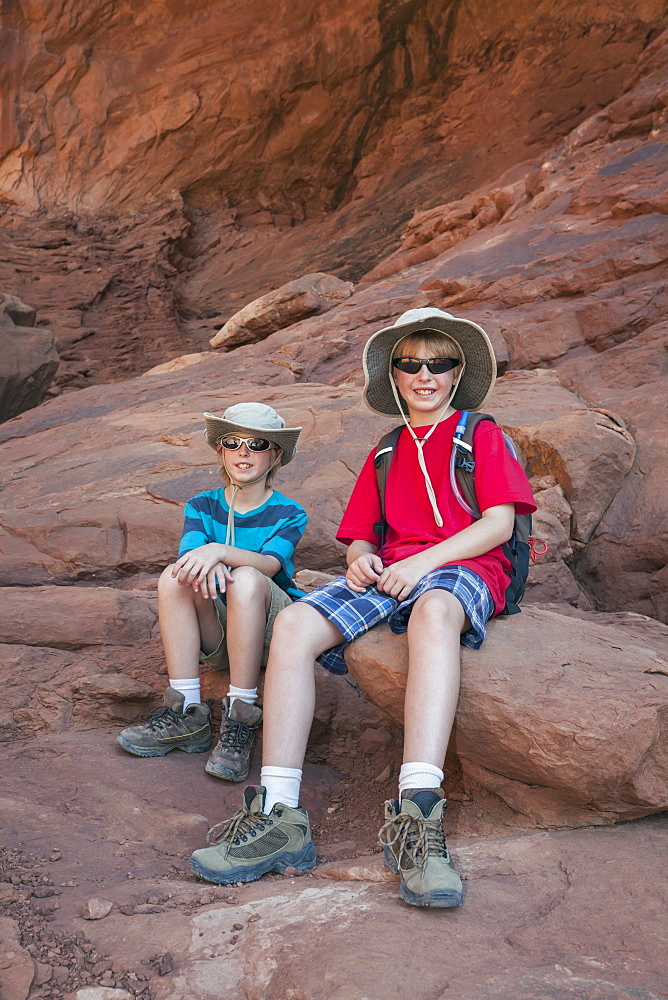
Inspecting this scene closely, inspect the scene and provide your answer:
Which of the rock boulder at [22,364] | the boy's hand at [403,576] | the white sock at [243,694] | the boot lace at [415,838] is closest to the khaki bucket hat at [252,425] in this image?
→ the boy's hand at [403,576]

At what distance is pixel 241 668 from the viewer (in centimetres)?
261

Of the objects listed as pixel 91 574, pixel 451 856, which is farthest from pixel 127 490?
pixel 451 856

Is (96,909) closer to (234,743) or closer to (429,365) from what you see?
(234,743)

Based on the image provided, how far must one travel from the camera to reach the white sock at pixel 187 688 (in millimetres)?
2736

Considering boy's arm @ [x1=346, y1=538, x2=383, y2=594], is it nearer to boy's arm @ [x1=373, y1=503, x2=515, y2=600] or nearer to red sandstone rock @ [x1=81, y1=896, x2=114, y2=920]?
Result: boy's arm @ [x1=373, y1=503, x2=515, y2=600]

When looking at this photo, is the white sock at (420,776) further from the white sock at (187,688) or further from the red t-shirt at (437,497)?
the white sock at (187,688)

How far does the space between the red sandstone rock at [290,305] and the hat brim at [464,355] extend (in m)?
6.11

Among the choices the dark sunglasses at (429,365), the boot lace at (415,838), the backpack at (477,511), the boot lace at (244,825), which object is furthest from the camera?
the dark sunglasses at (429,365)

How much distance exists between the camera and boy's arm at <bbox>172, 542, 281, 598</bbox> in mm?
2590

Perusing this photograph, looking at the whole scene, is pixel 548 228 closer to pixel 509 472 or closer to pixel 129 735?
pixel 509 472

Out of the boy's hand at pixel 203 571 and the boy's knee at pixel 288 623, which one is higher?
the boy's hand at pixel 203 571

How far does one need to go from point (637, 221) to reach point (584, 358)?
199 centimetres

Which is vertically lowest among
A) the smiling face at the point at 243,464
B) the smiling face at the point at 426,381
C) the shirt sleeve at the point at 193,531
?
the shirt sleeve at the point at 193,531

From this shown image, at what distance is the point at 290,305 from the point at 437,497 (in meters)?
6.64
